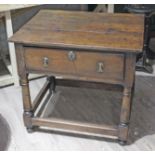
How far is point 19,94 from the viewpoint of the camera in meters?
2.12

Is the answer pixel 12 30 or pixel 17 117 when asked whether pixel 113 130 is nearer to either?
pixel 17 117

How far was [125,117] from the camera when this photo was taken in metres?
1.55

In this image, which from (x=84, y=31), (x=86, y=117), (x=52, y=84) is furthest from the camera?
(x=52, y=84)

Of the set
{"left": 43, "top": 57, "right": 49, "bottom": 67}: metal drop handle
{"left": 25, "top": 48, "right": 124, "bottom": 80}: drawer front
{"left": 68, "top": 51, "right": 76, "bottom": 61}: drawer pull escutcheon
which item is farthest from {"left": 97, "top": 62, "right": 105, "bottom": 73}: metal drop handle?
{"left": 43, "top": 57, "right": 49, "bottom": 67}: metal drop handle

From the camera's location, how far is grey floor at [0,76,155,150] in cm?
165

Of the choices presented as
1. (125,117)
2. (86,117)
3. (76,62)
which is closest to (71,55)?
(76,62)

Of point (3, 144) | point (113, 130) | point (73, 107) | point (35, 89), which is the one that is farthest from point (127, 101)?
point (35, 89)

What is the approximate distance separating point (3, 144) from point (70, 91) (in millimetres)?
661

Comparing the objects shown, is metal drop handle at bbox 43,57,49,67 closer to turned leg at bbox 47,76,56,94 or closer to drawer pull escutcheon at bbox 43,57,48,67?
drawer pull escutcheon at bbox 43,57,48,67

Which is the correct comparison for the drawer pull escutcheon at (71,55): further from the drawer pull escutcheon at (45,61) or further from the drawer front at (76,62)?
the drawer pull escutcheon at (45,61)

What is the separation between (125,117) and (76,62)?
1.28 ft

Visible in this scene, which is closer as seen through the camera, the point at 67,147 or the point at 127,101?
the point at 127,101

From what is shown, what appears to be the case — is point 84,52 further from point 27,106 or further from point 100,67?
point 27,106

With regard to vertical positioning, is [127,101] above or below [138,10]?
below
